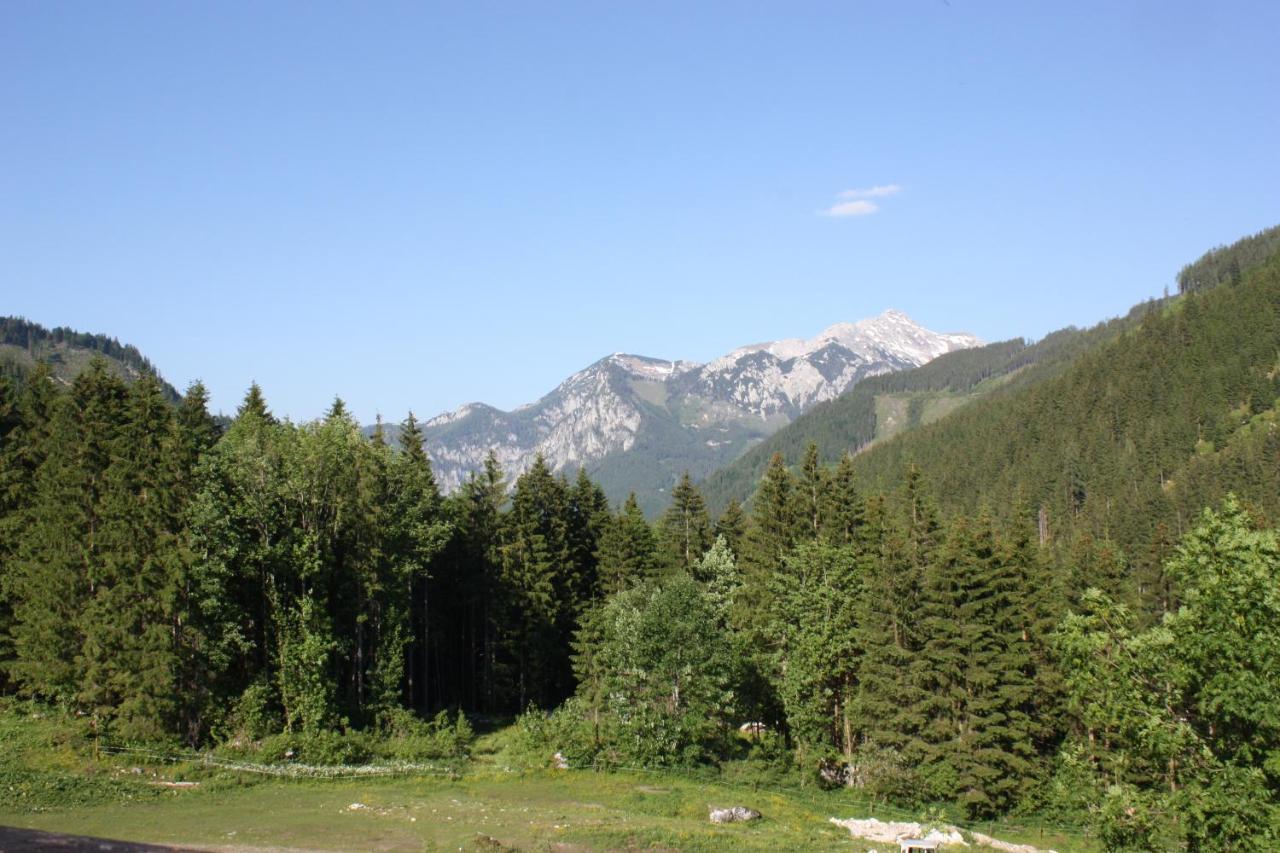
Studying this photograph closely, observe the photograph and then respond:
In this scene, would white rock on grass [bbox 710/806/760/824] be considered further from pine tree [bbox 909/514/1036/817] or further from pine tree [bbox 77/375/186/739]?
pine tree [bbox 77/375/186/739]

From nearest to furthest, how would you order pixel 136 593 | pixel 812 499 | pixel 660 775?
pixel 136 593 → pixel 660 775 → pixel 812 499

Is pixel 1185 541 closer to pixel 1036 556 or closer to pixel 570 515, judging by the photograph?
pixel 1036 556

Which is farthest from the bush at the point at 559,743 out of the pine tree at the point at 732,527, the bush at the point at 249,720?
the pine tree at the point at 732,527

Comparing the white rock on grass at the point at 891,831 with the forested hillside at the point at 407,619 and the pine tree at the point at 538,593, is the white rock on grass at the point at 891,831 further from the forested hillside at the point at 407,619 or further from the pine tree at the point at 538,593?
the pine tree at the point at 538,593

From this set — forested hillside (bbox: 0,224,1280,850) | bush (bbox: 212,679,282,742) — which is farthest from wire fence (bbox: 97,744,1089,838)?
bush (bbox: 212,679,282,742)

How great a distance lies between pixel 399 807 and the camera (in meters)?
38.3

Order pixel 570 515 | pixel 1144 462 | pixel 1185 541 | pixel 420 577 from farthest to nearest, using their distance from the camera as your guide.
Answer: pixel 1144 462
pixel 570 515
pixel 420 577
pixel 1185 541

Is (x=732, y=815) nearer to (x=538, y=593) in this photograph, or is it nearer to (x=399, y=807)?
(x=399, y=807)

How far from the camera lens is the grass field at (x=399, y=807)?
107 ft

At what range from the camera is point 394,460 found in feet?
191

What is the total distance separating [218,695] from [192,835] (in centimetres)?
1648

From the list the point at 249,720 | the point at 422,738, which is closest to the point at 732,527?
the point at 422,738

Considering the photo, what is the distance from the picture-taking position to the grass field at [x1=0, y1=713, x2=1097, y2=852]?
32500mm

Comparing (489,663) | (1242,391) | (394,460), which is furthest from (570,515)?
(1242,391)
